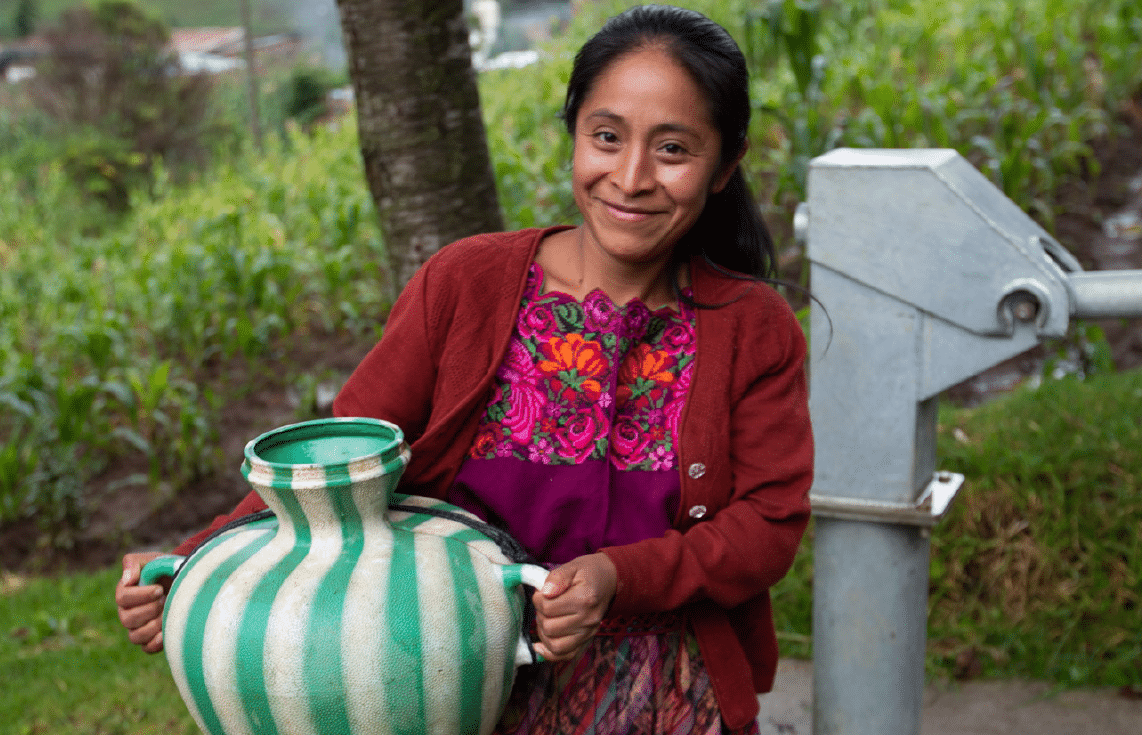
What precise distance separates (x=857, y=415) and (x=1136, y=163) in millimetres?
4449

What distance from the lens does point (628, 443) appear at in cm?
148

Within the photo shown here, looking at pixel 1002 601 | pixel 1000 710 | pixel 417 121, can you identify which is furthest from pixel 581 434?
pixel 1002 601

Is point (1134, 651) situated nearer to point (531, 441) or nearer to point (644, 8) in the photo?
point (531, 441)

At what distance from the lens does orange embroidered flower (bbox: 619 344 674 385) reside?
1497 millimetres

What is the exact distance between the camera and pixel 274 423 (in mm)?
4023

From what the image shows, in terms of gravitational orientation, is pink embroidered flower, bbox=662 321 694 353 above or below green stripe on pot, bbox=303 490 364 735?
above

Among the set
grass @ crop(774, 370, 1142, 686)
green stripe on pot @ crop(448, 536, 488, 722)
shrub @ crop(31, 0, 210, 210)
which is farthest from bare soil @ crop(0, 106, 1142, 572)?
shrub @ crop(31, 0, 210, 210)

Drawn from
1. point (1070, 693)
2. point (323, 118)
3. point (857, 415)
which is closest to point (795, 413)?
point (857, 415)

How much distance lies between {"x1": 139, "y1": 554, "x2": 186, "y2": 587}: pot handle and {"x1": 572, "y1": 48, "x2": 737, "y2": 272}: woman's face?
2.16ft

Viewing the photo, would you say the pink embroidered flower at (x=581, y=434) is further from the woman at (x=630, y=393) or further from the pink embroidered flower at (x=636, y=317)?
the pink embroidered flower at (x=636, y=317)

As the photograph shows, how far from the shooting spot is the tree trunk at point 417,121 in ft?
7.95

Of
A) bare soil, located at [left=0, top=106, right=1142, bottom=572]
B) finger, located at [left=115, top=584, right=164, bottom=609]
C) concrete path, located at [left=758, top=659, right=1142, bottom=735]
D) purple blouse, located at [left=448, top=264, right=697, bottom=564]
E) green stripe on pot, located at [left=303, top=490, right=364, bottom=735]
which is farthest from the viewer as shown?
bare soil, located at [left=0, top=106, right=1142, bottom=572]

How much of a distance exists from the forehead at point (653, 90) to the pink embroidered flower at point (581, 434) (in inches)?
15.4

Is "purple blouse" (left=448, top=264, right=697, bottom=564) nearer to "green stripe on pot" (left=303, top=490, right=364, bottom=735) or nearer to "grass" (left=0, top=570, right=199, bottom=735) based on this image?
"green stripe on pot" (left=303, top=490, right=364, bottom=735)
